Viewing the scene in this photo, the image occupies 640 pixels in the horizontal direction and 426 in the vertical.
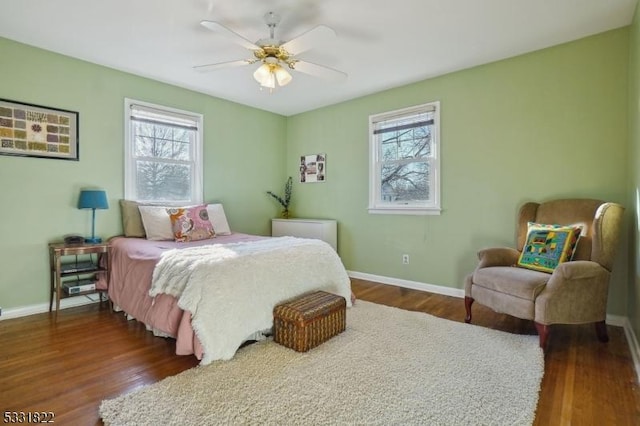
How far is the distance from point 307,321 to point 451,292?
82.5 inches

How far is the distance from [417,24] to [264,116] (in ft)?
9.46

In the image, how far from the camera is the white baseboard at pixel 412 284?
3601 millimetres

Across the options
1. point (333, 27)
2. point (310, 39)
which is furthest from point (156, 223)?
point (333, 27)

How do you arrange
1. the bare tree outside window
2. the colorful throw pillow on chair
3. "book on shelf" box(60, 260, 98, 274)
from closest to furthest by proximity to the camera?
the colorful throw pillow on chair
"book on shelf" box(60, 260, 98, 274)
the bare tree outside window

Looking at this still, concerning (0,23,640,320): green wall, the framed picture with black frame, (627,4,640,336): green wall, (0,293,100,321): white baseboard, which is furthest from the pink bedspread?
(627,4,640,336): green wall

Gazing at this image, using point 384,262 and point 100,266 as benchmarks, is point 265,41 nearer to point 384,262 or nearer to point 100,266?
point 100,266

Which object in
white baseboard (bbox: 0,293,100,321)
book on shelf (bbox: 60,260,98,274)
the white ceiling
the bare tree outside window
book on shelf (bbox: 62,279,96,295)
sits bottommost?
white baseboard (bbox: 0,293,100,321)

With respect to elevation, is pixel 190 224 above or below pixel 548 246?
above

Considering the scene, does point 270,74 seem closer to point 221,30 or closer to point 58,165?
point 221,30

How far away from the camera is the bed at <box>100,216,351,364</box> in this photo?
6.68 feet

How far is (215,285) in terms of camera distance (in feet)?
6.84

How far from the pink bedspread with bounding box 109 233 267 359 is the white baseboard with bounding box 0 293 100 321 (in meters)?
0.49

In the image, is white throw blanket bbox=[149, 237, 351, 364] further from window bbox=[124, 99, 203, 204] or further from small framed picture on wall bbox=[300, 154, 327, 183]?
small framed picture on wall bbox=[300, 154, 327, 183]

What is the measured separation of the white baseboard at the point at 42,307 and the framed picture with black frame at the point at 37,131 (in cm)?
136
